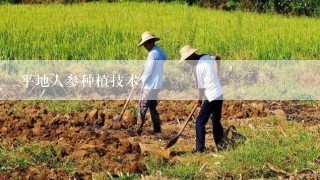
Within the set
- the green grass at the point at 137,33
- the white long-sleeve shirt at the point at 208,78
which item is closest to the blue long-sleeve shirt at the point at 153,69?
the white long-sleeve shirt at the point at 208,78

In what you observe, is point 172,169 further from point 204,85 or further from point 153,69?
point 153,69

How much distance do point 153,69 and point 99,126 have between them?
3.41 ft

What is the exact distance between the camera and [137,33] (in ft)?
37.7

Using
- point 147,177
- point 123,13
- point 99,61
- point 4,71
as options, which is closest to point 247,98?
point 99,61

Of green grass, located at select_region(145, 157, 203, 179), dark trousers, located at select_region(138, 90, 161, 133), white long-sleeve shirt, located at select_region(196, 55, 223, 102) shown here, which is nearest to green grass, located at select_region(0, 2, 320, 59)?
dark trousers, located at select_region(138, 90, 161, 133)

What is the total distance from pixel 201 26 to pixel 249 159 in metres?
7.22

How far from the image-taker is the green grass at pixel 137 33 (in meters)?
9.80

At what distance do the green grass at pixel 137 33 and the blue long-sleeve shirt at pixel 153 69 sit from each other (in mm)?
2926

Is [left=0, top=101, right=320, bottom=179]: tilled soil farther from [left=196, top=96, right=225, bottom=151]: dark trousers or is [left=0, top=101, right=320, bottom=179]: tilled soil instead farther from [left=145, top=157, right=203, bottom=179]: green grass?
[left=196, top=96, right=225, bottom=151]: dark trousers

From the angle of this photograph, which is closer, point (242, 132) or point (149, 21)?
point (242, 132)

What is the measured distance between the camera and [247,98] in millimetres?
8625

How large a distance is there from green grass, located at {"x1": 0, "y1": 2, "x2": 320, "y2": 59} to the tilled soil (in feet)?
5.46

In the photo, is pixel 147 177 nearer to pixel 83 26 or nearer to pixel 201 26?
pixel 83 26

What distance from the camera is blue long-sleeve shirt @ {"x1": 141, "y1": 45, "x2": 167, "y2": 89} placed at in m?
6.55
